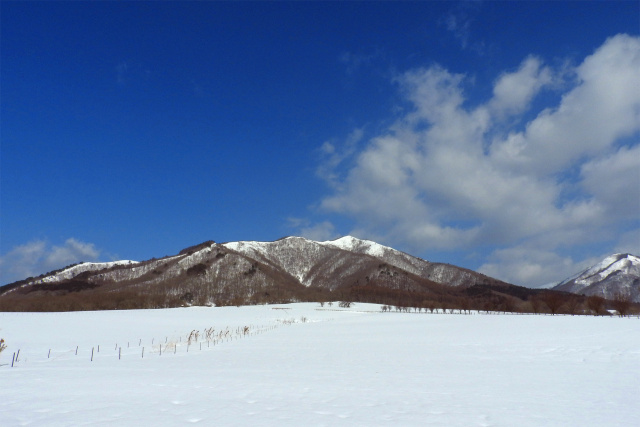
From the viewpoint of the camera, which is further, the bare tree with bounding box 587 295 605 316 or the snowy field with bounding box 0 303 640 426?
the bare tree with bounding box 587 295 605 316

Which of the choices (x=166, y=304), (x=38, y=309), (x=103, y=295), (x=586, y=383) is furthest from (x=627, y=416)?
(x=103, y=295)

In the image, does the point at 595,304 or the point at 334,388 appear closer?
the point at 334,388

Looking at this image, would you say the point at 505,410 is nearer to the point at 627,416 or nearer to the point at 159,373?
the point at 627,416

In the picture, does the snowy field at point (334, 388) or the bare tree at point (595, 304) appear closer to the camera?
the snowy field at point (334, 388)

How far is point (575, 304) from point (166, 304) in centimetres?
16140

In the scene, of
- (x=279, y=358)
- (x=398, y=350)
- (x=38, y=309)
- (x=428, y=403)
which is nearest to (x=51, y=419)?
(x=428, y=403)

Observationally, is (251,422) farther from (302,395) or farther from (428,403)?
(428,403)

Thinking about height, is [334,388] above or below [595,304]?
below

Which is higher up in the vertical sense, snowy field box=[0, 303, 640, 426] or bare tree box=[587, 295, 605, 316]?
bare tree box=[587, 295, 605, 316]

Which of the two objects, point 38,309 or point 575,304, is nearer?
point 575,304

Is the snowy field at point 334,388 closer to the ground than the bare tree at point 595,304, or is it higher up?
closer to the ground

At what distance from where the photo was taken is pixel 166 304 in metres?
182

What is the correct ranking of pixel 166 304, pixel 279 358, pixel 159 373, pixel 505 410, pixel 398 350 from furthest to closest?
1. pixel 166 304
2. pixel 398 350
3. pixel 279 358
4. pixel 159 373
5. pixel 505 410

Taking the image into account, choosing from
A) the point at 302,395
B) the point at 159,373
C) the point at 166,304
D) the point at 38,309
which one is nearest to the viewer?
the point at 302,395
